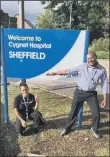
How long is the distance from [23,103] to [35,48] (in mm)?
1080

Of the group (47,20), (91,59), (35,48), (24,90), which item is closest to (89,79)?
(91,59)

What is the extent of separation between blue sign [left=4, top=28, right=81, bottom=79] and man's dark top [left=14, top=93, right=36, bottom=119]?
2.11ft

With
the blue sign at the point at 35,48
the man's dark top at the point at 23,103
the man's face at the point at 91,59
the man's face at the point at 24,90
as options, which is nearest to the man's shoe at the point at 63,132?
the man's dark top at the point at 23,103

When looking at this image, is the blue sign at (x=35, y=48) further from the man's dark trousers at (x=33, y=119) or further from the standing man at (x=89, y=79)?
the man's dark trousers at (x=33, y=119)

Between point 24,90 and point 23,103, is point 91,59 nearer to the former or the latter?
point 24,90

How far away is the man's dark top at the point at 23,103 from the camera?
7.34m

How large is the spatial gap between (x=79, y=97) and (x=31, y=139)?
1.17 meters

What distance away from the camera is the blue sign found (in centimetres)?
756

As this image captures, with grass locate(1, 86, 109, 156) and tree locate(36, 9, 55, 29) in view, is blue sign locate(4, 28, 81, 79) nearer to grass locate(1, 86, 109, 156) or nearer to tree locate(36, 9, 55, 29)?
grass locate(1, 86, 109, 156)

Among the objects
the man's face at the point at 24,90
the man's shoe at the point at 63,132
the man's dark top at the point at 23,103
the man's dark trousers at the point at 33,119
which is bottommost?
the man's shoe at the point at 63,132

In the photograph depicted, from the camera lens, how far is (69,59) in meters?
7.69

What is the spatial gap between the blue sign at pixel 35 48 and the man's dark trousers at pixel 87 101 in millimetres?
881

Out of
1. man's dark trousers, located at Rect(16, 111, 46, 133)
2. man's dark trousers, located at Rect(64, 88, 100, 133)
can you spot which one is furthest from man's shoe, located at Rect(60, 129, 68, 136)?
man's dark trousers, located at Rect(16, 111, 46, 133)

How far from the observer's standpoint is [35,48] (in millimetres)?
7598
